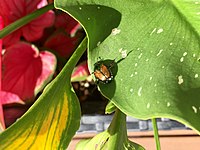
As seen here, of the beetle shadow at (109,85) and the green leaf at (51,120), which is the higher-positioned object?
the beetle shadow at (109,85)

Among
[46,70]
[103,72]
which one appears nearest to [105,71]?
→ [103,72]

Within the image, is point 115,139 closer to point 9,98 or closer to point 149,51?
point 149,51

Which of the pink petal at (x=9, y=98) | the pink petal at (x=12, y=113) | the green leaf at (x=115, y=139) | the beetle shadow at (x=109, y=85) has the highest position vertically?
the beetle shadow at (x=109, y=85)

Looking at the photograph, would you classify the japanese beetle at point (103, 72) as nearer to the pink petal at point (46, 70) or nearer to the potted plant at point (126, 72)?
the potted plant at point (126, 72)

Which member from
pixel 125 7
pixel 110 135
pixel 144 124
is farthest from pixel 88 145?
pixel 144 124

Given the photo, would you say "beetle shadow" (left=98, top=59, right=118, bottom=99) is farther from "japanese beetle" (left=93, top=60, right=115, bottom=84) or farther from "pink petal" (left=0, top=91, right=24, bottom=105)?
"pink petal" (left=0, top=91, right=24, bottom=105)

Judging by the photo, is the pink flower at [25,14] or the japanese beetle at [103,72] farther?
the pink flower at [25,14]

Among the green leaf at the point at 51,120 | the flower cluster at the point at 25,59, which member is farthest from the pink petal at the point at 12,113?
the green leaf at the point at 51,120
